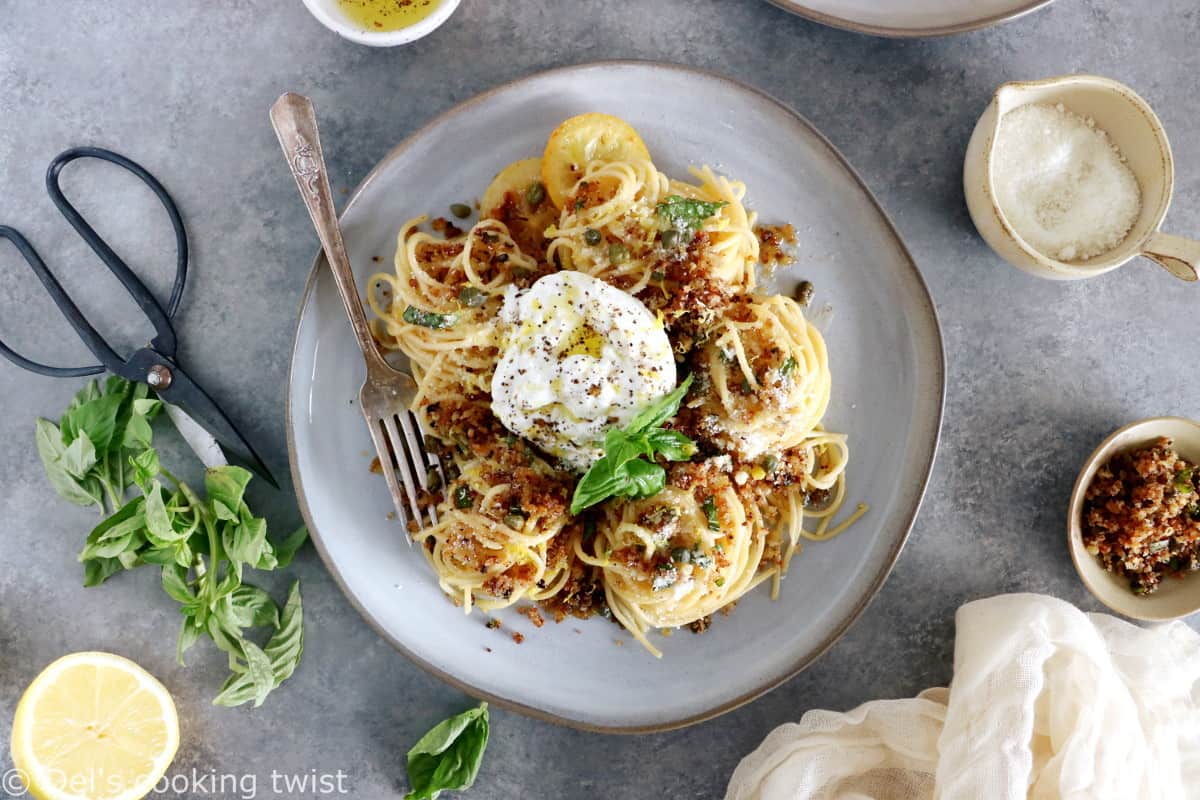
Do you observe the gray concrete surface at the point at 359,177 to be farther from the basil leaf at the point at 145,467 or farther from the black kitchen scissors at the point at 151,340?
the basil leaf at the point at 145,467

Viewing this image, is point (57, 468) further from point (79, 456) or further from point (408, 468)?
point (408, 468)

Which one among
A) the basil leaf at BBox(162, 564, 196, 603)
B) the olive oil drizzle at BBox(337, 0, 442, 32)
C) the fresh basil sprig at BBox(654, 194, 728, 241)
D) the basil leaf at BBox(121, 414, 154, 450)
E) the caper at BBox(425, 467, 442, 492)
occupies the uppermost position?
the olive oil drizzle at BBox(337, 0, 442, 32)

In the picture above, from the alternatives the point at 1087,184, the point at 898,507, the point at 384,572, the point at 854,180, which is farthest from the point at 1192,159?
the point at 384,572

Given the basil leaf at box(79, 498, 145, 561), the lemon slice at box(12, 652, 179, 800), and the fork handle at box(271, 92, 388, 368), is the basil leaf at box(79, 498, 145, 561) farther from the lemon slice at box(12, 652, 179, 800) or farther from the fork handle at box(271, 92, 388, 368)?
the fork handle at box(271, 92, 388, 368)

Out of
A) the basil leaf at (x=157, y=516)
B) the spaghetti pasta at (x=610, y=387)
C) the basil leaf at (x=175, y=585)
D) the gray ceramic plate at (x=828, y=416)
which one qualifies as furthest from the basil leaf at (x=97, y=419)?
the spaghetti pasta at (x=610, y=387)

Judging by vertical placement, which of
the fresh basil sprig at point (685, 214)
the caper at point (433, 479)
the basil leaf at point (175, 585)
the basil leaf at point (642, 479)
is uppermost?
the fresh basil sprig at point (685, 214)

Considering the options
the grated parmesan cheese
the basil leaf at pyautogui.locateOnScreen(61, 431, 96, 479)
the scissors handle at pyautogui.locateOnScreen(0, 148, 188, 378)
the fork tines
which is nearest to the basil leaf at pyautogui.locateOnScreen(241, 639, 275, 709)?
the fork tines
